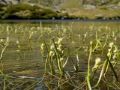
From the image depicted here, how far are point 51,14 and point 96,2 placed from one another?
94.3 metres

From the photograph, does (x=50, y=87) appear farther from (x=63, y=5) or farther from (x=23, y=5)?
(x=63, y=5)

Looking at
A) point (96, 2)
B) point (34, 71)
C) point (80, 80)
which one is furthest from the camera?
point (96, 2)

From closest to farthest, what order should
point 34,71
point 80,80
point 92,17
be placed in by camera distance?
1. point 80,80
2. point 34,71
3. point 92,17

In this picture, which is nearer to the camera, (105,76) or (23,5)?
(105,76)

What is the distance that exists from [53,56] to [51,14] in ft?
196

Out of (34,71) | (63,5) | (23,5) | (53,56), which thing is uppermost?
(53,56)

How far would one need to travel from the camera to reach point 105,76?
5.01 metres

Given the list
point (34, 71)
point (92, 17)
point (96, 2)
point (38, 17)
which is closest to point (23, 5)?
point (38, 17)

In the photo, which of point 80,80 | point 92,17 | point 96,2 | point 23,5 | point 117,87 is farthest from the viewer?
point 96,2

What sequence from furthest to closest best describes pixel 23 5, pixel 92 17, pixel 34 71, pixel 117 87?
1. pixel 92 17
2. pixel 23 5
3. pixel 34 71
4. pixel 117 87

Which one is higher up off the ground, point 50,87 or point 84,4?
point 50,87

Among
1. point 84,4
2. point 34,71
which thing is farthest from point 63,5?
point 34,71

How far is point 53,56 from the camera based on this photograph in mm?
4887

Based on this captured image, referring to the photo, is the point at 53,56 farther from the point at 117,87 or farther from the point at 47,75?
the point at 117,87
